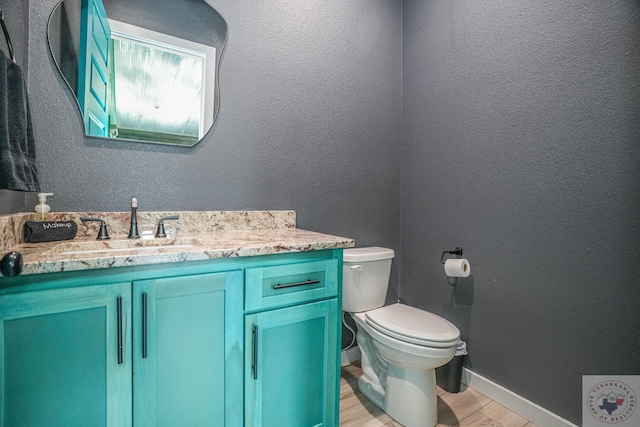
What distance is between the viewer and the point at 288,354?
117 cm

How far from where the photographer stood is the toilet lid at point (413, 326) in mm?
1354

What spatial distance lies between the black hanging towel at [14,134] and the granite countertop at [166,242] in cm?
16

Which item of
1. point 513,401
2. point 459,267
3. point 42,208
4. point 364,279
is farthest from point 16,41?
point 513,401

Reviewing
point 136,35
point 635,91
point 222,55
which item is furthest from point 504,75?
point 136,35

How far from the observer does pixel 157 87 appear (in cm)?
146

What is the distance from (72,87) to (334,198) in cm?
141

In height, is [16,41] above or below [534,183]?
above

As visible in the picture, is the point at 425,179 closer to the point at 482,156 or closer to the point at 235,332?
the point at 482,156

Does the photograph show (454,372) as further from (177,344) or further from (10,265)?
(10,265)

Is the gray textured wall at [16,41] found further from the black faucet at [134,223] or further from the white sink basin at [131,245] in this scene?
the black faucet at [134,223]

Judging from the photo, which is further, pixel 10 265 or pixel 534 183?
pixel 534 183

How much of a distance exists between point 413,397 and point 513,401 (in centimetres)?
58

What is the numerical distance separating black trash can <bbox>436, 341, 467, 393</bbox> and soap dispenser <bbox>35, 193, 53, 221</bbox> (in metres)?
2.08

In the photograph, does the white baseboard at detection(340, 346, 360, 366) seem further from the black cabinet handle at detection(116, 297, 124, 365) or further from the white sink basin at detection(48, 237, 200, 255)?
the black cabinet handle at detection(116, 297, 124, 365)
